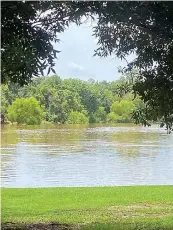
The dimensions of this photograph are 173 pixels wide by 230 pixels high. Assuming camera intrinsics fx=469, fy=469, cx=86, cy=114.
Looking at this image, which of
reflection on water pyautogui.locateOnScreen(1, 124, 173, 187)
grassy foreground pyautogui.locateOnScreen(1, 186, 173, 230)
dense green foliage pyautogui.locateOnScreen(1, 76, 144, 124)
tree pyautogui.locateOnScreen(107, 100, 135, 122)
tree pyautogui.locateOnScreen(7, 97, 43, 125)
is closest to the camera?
grassy foreground pyautogui.locateOnScreen(1, 186, 173, 230)

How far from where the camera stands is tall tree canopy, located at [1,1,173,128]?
372 cm

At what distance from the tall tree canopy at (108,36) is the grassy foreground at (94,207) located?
1.59 m

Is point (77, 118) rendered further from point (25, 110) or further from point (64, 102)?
point (25, 110)

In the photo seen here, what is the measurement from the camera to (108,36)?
4730 millimetres

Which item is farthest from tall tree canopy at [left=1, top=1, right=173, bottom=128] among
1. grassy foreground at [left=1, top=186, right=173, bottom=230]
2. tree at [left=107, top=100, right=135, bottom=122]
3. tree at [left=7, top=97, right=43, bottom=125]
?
tree at [left=7, top=97, right=43, bottom=125]

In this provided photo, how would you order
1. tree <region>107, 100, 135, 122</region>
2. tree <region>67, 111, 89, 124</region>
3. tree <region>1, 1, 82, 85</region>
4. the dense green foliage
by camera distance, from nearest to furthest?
1. tree <region>1, 1, 82, 85</region>
2. tree <region>107, 100, 135, 122</region>
3. the dense green foliage
4. tree <region>67, 111, 89, 124</region>

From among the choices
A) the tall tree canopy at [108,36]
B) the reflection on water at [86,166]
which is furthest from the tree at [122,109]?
the tall tree canopy at [108,36]

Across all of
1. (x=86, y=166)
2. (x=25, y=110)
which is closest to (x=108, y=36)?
(x=86, y=166)

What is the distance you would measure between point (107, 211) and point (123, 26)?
10.9 feet

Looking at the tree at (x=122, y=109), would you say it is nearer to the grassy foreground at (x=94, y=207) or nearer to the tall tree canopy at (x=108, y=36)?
the grassy foreground at (x=94, y=207)

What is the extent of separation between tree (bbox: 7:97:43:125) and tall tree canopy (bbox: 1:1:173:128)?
1071 inches

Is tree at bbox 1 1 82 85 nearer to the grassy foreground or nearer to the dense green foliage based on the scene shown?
the grassy foreground

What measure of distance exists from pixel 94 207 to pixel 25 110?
2739cm

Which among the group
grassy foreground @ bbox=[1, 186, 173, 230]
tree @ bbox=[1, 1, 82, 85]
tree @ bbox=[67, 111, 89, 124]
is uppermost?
tree @ bbox=[1, 1, 82, 85]
